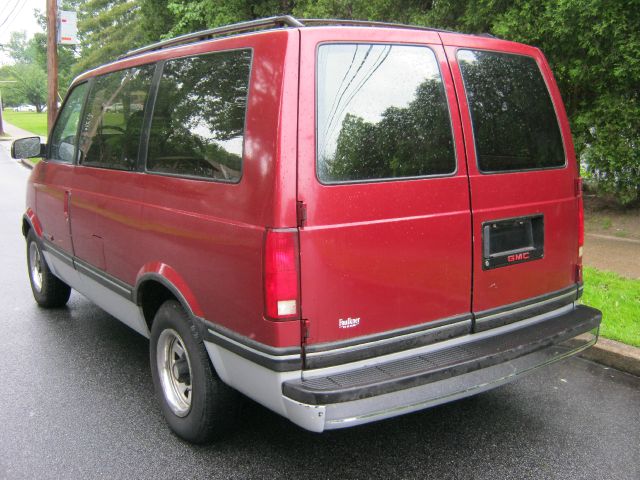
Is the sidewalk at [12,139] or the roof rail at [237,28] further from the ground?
the sidewalk at [12,139]

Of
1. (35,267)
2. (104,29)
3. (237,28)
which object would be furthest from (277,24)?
(104,29)

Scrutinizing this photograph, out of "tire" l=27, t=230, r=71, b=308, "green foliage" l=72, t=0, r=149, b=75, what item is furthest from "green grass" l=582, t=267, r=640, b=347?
"green foliage" l=72, t=0, r=149, b=75

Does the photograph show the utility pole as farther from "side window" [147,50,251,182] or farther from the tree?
the tree

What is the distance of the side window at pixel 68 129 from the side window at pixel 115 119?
21cm

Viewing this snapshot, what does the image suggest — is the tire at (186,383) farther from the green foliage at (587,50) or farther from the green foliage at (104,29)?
the green foliage at (104,29)

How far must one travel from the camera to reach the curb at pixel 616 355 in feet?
13.4

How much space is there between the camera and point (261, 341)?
2.60 meters

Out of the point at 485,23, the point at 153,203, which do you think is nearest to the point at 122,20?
the point at 485,23

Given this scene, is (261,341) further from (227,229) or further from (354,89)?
(354,89)

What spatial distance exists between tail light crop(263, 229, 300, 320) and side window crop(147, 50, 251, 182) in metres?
0.41

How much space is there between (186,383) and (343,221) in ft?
4.87

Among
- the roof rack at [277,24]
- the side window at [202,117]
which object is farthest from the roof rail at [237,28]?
the side window at [202,117]

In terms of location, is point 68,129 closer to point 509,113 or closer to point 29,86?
point 509,113

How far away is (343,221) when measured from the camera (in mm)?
2613
